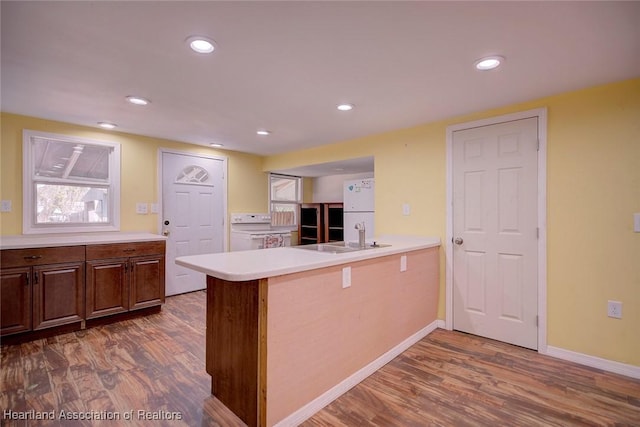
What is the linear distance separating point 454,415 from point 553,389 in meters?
0.83

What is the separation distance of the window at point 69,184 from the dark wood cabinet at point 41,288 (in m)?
0.66

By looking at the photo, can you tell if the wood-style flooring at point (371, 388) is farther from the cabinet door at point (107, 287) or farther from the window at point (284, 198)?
the window at point (284, 198)

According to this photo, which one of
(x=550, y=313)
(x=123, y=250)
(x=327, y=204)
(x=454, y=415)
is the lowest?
(x=454, y=415)

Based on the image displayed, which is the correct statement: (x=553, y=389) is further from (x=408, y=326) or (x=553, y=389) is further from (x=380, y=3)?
(x=380, y=3)

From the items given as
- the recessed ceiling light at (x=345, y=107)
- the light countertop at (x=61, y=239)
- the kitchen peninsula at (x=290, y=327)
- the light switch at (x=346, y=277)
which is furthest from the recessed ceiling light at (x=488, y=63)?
the light countertop at (x=61, y=239)

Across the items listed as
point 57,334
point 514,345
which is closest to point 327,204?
point 514,345

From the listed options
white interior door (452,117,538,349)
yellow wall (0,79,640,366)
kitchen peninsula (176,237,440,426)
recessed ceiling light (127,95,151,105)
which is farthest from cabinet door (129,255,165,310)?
white interior door (452,117,538,349)

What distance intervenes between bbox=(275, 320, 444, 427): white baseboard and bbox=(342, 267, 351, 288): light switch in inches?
24.9

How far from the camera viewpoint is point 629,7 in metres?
1.44

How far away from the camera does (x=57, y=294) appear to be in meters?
2.90

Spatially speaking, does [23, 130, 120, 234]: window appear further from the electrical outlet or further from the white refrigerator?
the electrical outlet

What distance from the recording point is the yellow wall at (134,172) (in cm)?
309

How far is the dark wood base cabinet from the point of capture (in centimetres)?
269

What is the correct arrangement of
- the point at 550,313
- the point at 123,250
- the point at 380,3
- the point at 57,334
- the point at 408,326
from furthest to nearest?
the point at 123,250, the point at 57,334, the point at 408,326, the point at 550,313, the point at 380,3
